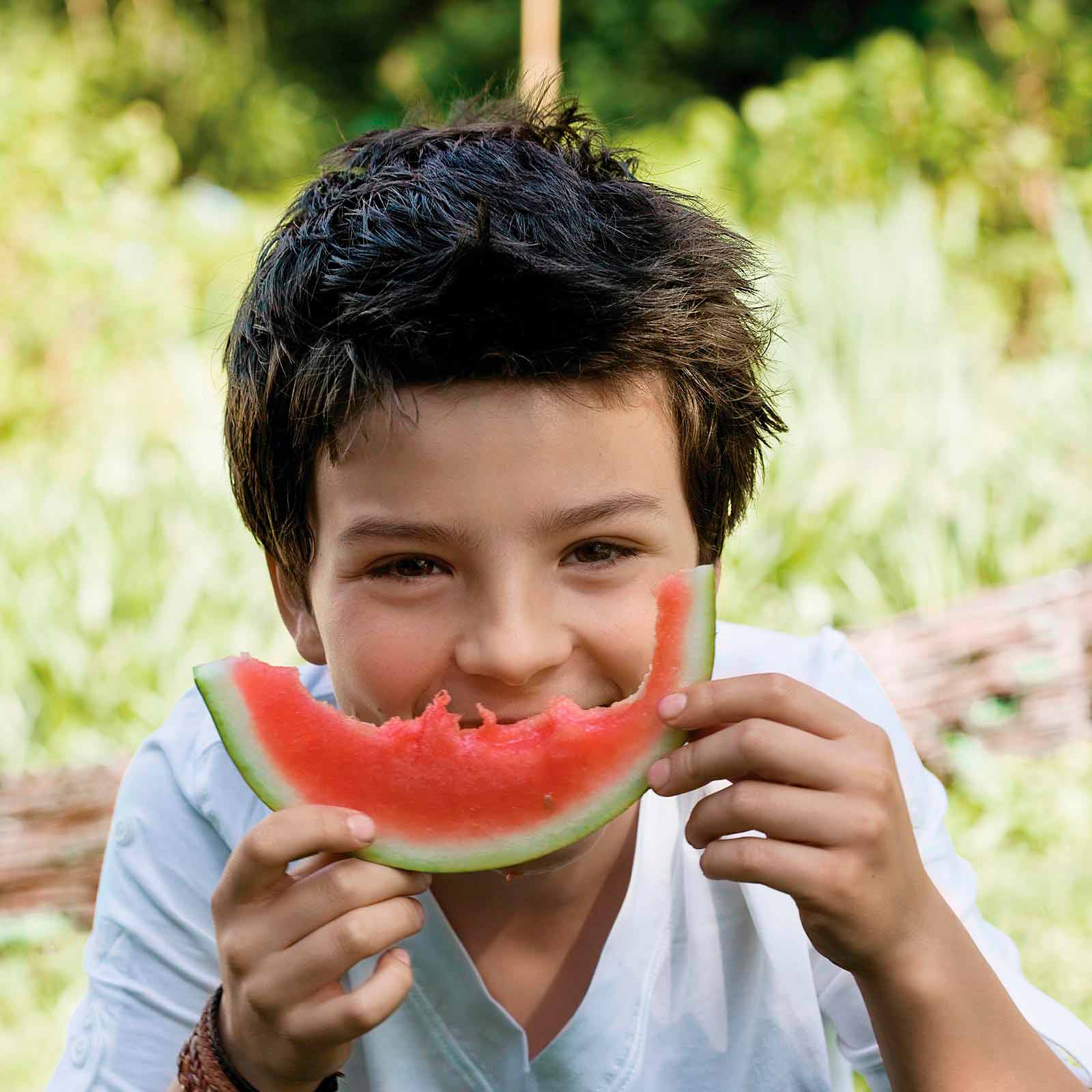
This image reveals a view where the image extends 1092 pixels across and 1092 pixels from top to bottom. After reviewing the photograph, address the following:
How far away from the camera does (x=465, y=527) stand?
1.57 meters

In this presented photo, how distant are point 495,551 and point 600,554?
0.20 meters

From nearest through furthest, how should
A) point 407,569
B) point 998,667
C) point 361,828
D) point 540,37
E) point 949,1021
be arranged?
1. point 361,828
2. point 949,1021
3. point 407,569
4. point 998,667
5. point 540,37

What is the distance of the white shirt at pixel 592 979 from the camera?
6.27ft

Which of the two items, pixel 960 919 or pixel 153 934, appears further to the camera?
pixel 153 934

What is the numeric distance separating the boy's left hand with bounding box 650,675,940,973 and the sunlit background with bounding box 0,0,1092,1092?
4.22 feet

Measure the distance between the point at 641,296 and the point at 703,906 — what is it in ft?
3.24

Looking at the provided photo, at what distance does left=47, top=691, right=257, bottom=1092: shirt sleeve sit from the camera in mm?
1924

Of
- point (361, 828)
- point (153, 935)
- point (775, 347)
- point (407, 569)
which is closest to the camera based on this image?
point (361, 828)

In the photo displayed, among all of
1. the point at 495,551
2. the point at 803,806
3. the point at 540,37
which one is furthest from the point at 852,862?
the point at 540,37

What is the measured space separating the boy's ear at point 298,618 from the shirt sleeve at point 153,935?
25 centimetres

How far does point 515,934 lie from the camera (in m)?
1.99

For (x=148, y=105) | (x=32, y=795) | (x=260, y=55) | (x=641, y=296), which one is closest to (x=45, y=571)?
(x=32, y=795)

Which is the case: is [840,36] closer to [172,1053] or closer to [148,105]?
[148,105]

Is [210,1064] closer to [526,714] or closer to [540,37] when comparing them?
[526,714]
